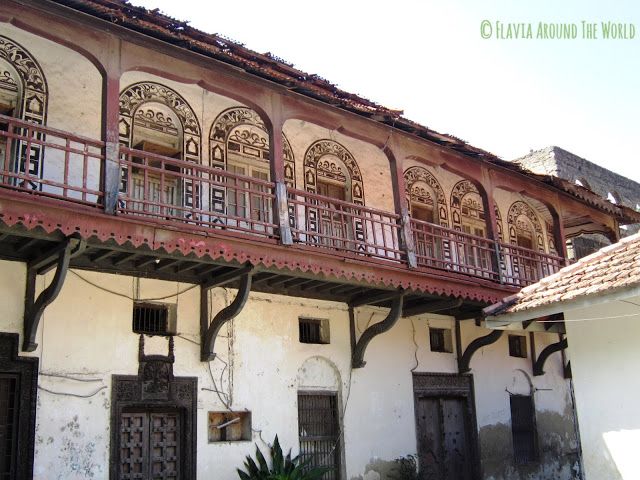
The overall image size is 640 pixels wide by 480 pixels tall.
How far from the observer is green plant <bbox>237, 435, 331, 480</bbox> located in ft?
31.7

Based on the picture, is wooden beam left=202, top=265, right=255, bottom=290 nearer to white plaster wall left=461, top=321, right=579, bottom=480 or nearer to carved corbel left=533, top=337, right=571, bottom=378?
white plaster wall left=461, top=321, right=579, bottom=480

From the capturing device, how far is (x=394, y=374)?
12250mm

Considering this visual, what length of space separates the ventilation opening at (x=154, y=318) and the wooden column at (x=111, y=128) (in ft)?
6.83

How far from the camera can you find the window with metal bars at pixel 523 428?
14.1 m

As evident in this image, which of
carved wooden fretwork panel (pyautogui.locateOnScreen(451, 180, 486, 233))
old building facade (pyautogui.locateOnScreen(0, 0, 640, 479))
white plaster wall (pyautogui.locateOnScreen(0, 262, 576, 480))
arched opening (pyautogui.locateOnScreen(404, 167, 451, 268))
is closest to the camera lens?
old building facade (pyautogui.locateOnScreen(0, 0, 640, 479))

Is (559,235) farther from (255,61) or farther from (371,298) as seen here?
(255,61)

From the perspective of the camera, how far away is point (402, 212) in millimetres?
10945

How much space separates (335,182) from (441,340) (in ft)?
11.7

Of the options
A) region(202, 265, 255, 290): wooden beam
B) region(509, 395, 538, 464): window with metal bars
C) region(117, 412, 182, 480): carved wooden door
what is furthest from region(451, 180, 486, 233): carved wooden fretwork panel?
region(117, 412, 182, 480): carved wooden door

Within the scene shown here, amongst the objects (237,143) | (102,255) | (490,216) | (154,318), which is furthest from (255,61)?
(490,216)

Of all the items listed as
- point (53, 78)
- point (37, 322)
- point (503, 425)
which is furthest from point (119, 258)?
point (503, 425)

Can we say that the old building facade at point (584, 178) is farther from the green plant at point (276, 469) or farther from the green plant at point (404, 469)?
the green plant at point (276, 469)

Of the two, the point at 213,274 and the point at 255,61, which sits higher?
the point at 255,61

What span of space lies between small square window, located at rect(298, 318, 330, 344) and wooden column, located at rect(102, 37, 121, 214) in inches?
172
